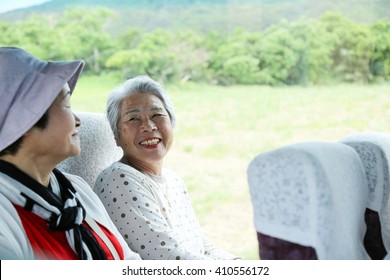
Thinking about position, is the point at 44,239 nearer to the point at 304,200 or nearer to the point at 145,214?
the point at 145,214

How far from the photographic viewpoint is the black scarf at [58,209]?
4.08 feet

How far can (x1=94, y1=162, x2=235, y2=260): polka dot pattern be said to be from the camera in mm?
1544

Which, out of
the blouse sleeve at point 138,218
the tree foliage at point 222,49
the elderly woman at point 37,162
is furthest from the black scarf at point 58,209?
the tree foliage at point 222,49

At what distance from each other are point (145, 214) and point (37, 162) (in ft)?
1.25

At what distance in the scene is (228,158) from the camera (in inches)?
164

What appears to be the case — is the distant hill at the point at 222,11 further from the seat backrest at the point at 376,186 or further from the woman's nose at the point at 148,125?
the seat backrest at the point at 376,186

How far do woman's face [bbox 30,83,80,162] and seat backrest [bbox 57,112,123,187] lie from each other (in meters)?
0.44

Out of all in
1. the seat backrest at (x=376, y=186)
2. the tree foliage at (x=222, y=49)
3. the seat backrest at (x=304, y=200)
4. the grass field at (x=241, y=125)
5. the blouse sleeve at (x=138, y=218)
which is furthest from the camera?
the grass field at (x=241, y=125)

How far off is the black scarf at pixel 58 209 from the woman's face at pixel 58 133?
0.08 metres

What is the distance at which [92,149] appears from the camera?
182 centimetres

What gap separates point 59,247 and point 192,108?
2.90 meters
